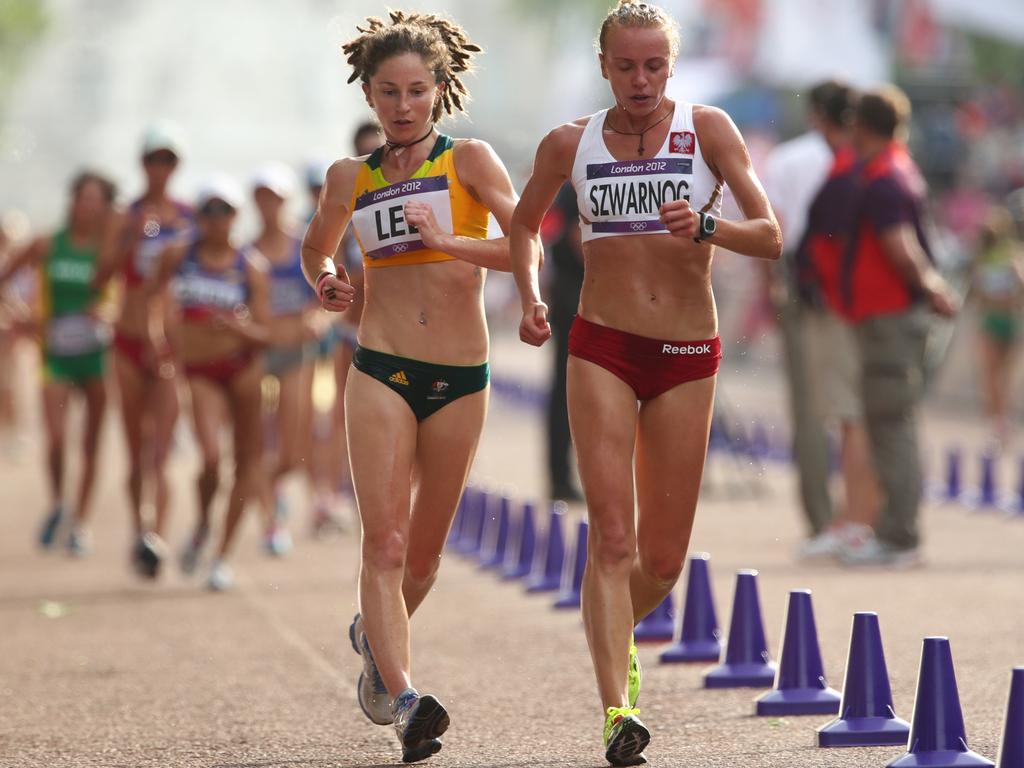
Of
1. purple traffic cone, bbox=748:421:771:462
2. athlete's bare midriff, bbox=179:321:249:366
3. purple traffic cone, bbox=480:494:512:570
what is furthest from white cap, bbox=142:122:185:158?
purple traffic cone, bbox=748:421:771:462

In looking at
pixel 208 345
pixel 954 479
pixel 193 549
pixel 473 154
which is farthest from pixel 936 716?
pixel 954 479

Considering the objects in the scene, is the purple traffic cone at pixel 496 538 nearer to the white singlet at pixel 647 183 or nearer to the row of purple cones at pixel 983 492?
the row of purple cones at pixel 983 492

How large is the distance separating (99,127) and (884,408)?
40.4 metres

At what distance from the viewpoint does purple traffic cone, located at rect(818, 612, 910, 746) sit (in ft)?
22.6

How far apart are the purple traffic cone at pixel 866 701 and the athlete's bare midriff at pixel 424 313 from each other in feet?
4.84

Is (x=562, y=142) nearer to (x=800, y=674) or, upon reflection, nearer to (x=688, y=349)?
(x=688, y=349)

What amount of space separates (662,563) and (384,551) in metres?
0.91

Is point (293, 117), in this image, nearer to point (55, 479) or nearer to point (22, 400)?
point (22, 400)

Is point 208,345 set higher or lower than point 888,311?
lower

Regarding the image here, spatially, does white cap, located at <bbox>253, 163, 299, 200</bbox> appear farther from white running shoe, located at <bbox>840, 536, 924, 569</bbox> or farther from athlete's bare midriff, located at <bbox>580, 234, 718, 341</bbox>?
athlete's bare midriff, located at <bbox>580, 234, 718, 341</bbox>

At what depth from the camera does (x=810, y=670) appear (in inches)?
301

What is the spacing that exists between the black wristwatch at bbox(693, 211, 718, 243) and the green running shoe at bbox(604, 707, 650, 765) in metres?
1.37

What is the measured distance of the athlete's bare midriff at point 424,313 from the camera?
6.97 m

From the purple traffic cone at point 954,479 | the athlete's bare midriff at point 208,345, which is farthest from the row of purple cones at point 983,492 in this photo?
the athlete's bare midriff at point 208,345
